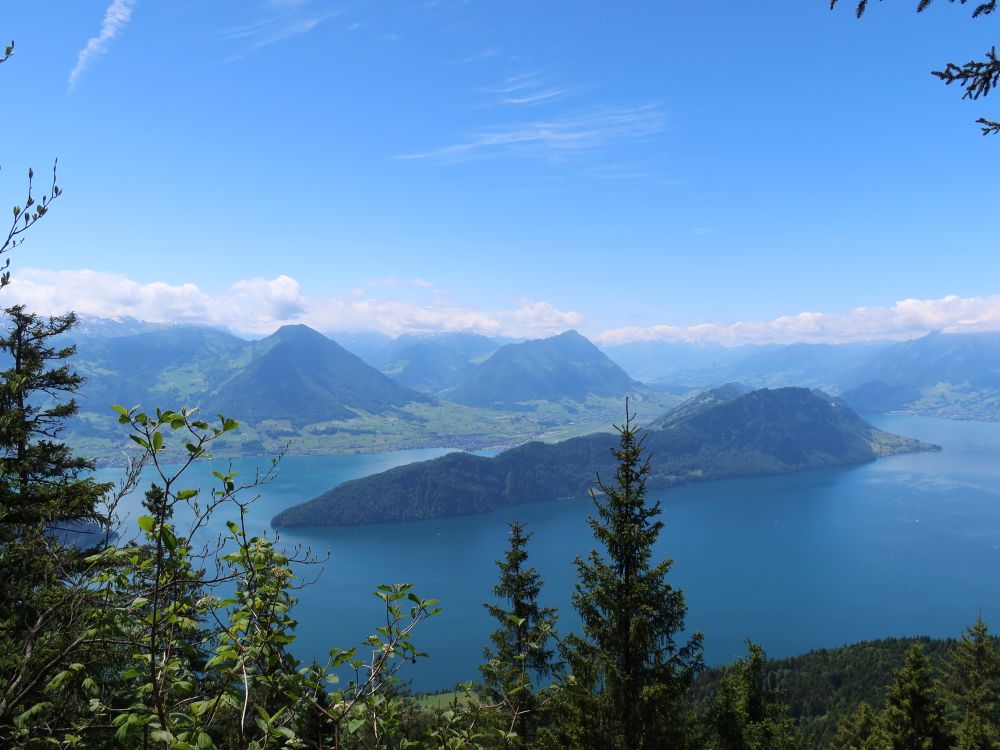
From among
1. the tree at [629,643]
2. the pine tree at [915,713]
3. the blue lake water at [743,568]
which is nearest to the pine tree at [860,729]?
the pine tree at [915,713]

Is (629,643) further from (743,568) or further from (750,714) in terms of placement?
(743,568)

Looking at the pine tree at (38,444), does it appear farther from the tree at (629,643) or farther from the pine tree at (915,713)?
the pine tree at (915,713)

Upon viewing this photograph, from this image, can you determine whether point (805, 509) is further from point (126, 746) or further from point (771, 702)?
point (126, 746)

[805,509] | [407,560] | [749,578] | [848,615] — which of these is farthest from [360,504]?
[805,509]

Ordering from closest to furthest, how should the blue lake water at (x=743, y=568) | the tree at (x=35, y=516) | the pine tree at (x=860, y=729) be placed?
the tree at (x=35, y=516) < the pine tree at (x=860, y=729) < the blue lake water at (x=743, y=568)

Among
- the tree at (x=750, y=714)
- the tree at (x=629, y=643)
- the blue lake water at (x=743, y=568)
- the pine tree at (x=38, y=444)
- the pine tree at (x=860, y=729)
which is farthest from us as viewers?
the blue lake water at (x=743, y=568)

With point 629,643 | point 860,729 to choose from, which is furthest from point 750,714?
point 860,729
